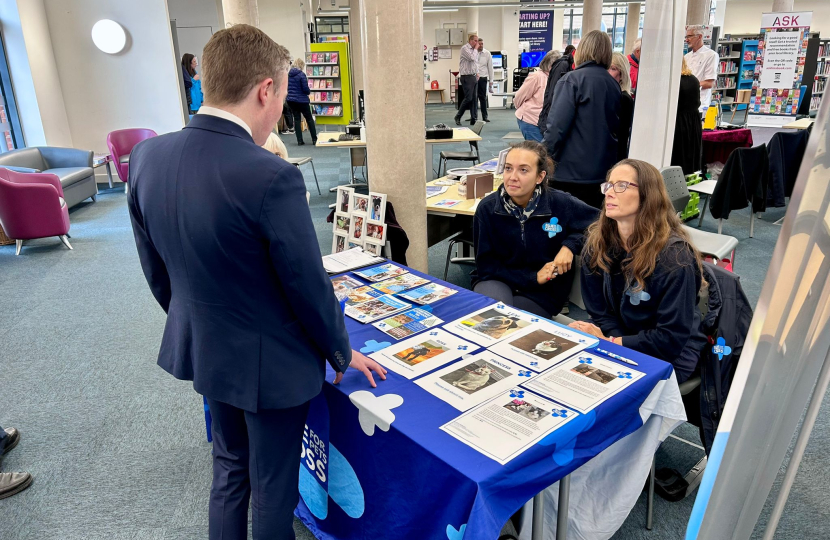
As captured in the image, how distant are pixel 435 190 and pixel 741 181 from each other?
9.01ft

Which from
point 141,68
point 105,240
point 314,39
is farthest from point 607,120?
point 314,39

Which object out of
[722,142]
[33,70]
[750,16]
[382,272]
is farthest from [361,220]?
[750,16]

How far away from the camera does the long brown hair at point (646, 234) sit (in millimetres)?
2082

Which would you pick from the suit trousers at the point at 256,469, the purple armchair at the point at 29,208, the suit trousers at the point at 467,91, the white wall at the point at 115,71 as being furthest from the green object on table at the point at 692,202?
the suit trousers at the point at 467,91

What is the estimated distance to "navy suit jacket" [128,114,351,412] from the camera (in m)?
1.27

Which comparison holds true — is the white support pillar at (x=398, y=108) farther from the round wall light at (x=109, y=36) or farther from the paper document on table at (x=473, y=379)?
the round wall light at (x=109, y=36)

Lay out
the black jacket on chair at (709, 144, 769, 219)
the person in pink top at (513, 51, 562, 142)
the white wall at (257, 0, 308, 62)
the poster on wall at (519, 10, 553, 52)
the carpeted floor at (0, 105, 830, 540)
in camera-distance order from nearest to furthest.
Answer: the carpeted floor at (0, 105, 830, 540) → the black jacket on chair at (709, 144, 769, 219) → the person in pink top at (513, 51, 562, 142) → the white wall at (257, 0, 308, 62) → the poster on wall at (519, 10, 553, 52)

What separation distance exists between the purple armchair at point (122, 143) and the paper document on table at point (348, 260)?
6315 millimetres

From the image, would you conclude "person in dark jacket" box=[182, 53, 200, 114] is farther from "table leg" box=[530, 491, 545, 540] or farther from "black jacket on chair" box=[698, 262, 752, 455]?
"table leg" box=[530, 491, 545, 540]

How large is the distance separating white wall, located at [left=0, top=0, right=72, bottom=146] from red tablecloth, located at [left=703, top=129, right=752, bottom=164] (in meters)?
8.37

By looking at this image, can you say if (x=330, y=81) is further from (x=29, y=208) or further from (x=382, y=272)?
(x=382, y=272)

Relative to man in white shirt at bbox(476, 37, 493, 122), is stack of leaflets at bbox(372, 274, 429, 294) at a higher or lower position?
lower

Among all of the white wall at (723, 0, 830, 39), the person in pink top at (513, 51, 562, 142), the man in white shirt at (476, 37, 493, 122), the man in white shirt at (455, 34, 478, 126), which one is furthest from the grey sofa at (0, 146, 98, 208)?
the white wall at (723, 0, 830, 39)

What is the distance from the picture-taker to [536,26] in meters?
16.3
